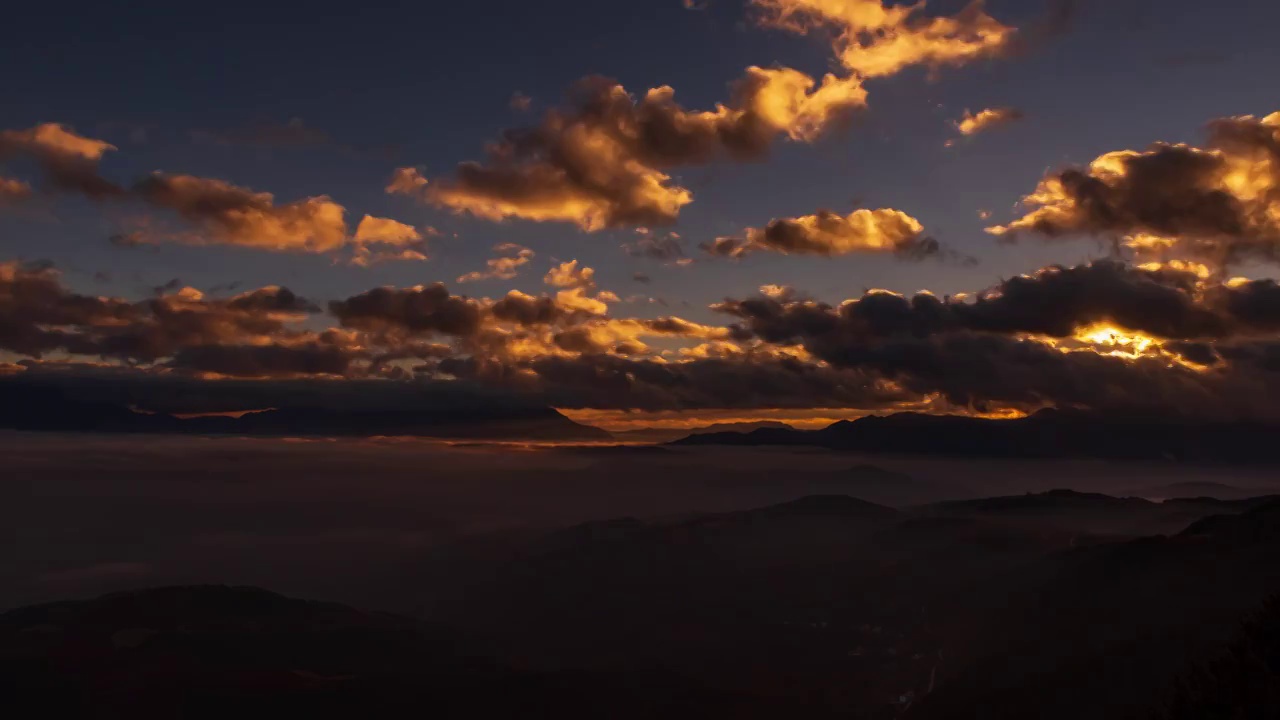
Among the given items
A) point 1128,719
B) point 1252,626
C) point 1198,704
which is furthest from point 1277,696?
point 1128,719

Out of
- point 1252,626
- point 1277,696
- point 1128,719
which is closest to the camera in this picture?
point 1277,696

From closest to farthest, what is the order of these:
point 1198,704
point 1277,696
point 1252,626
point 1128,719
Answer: point 1277,696
point 1198,704
point 1252,626
point 1128,719

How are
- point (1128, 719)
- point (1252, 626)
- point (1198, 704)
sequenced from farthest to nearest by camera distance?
point (1128, 719) < point (1252, 626) < point (1198, 704)

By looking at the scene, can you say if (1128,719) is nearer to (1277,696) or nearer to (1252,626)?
(1252,626)

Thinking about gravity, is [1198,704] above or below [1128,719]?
above

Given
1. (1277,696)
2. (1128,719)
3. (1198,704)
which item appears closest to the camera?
(1277,696)

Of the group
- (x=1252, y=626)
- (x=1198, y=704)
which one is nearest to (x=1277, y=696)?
(x=1198, y=704)

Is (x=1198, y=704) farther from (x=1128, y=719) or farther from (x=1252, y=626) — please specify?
(x=1128, y=719)

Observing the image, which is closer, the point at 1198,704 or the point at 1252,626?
the point at 1198,704

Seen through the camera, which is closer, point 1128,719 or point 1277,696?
point 1277,696
